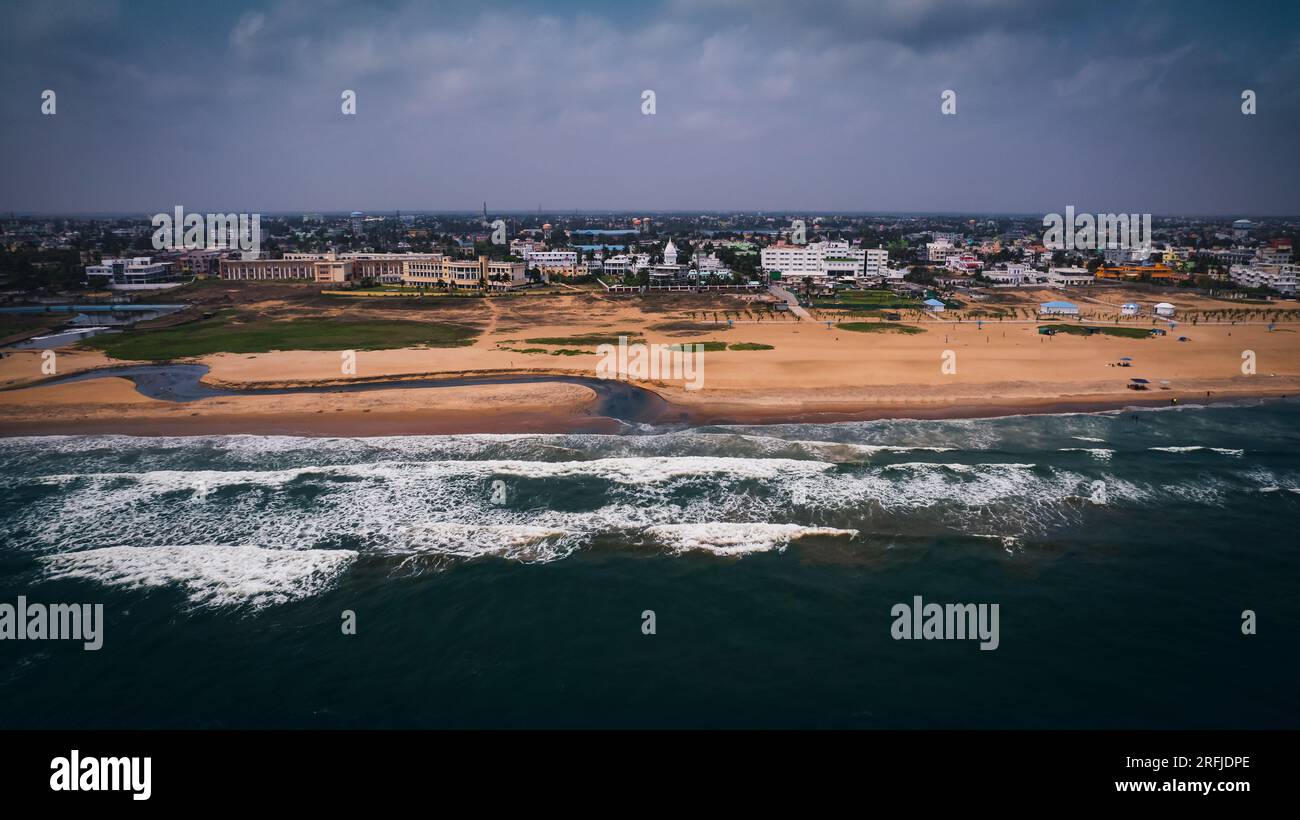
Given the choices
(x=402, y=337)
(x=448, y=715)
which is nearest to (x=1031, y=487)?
(x=448, y=715)

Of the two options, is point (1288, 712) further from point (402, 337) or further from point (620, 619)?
point (402, 337)

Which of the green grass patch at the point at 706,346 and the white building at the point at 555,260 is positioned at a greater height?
the white building at the point at 555,260

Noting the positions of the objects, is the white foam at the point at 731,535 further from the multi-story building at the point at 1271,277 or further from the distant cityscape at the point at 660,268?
the multi-story building at the point at 1271,277

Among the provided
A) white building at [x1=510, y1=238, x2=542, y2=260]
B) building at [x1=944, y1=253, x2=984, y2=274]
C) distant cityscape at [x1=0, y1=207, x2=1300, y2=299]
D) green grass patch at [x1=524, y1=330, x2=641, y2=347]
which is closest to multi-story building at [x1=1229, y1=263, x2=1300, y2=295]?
distant cityscape at [x1=0, y1=207, x2=1300, y2=299]

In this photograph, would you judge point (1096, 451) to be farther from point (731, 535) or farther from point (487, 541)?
point (487, 541)

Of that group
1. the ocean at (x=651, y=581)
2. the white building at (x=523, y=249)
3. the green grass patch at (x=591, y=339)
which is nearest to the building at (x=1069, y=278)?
the green grass patch at (x=591, y=339)
